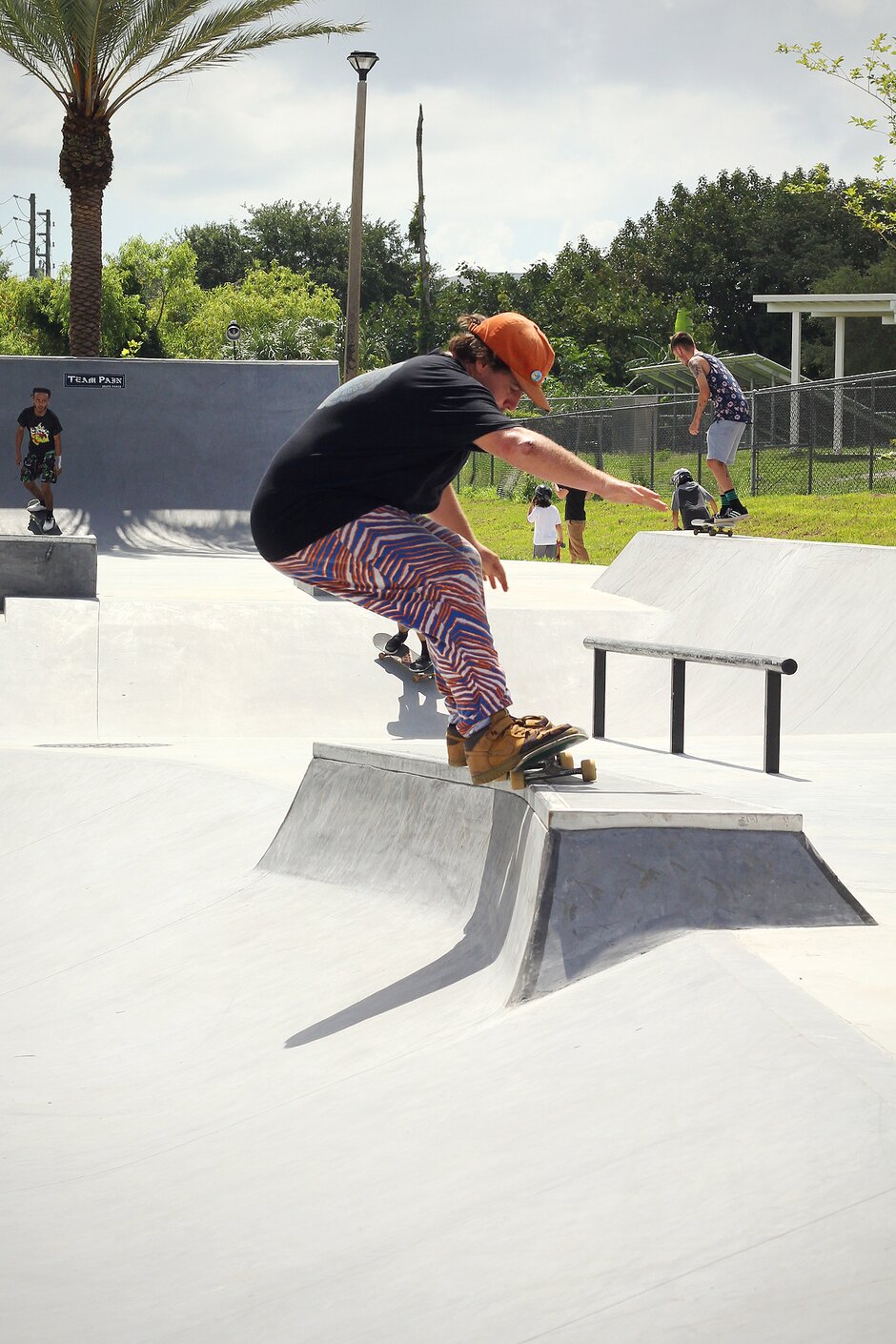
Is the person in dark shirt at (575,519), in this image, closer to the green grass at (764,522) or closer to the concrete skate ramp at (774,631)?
the green grass at (764,522)

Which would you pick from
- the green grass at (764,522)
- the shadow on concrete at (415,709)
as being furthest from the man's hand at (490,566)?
the green grass at (764,522)

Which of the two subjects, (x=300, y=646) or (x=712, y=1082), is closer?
(x=712, y=1082)

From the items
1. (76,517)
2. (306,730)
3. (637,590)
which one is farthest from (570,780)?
(76,517)

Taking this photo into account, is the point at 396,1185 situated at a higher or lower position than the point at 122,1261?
higher

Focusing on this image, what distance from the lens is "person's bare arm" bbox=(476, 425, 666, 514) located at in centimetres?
331

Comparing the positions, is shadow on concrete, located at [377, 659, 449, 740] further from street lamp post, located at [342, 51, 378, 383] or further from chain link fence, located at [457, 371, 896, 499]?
street lamp post, located at [342, 51, 378, 383]

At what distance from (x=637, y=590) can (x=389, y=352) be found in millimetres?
39142

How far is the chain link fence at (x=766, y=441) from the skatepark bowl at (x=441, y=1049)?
13.0 m

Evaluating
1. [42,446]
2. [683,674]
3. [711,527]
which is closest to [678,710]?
[683,674]

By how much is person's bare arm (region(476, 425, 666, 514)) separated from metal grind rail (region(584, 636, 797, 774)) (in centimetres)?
266

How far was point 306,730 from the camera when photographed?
919 cm

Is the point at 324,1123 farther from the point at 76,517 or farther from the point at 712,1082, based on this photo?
the point at 76,517

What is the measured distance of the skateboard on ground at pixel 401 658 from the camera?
9609mm

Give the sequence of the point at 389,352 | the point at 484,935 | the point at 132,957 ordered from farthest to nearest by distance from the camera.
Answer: the point at 389,352
the point at 132,957
the point at 484,935
